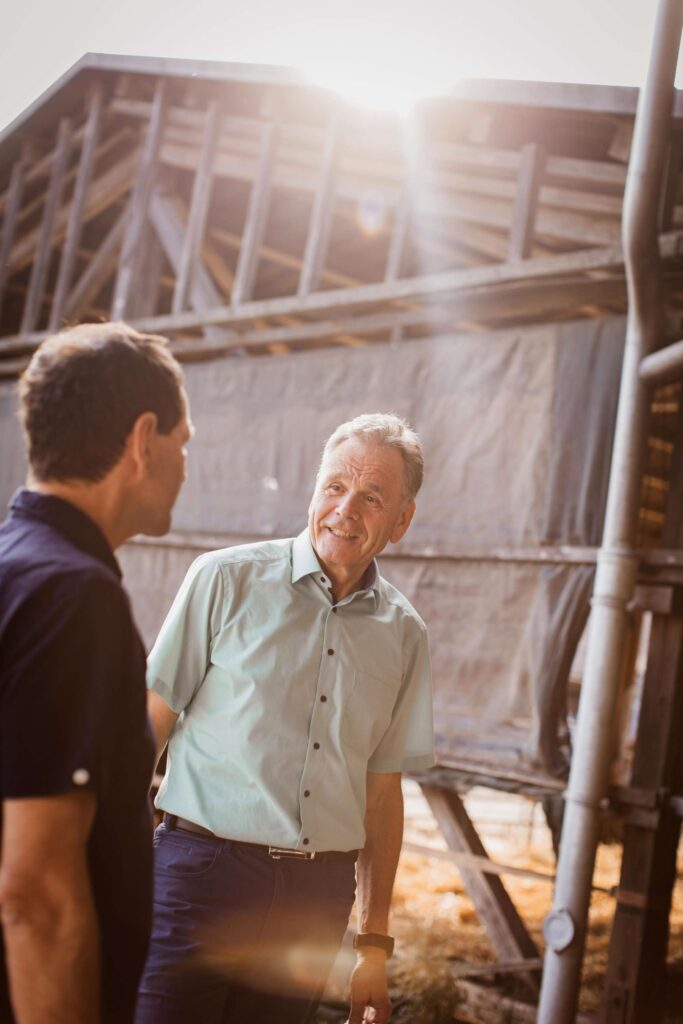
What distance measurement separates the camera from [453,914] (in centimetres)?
782

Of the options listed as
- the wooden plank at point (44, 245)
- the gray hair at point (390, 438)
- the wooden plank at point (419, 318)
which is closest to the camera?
the gray hair at point (390, 438)

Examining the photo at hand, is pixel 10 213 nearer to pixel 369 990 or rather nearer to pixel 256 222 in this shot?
pixel 256 222

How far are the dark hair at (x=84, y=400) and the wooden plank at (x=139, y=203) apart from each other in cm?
662

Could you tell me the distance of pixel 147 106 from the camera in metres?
8.19

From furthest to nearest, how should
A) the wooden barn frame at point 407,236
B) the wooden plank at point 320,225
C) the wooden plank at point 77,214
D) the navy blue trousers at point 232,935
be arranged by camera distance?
the wooden plank at point 77,214, the wooden plank at point 320,225, the wooden barn frame at point 407,236, the navy blue trousers at point 232,935

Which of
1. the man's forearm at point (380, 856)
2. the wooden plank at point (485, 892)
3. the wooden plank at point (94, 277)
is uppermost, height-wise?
the wooden plank at point (94, 277)

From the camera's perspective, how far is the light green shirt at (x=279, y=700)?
7.61ft

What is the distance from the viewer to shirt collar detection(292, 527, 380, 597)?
254cm

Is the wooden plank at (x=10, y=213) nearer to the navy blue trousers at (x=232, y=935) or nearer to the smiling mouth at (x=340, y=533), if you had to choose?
the smiling mouth at (x=340, y=533)

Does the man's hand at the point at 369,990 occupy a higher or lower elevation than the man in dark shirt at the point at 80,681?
lower

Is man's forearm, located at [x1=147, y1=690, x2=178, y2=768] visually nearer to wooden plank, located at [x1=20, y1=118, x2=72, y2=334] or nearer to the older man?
the older man

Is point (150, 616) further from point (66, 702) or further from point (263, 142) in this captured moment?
point (66, 702)

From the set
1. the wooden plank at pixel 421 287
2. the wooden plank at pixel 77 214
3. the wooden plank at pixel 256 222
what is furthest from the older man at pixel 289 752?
the wooden plank at pixel 77 214

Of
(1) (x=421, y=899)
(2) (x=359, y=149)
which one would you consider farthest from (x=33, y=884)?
(1) (x=421, y=899)
